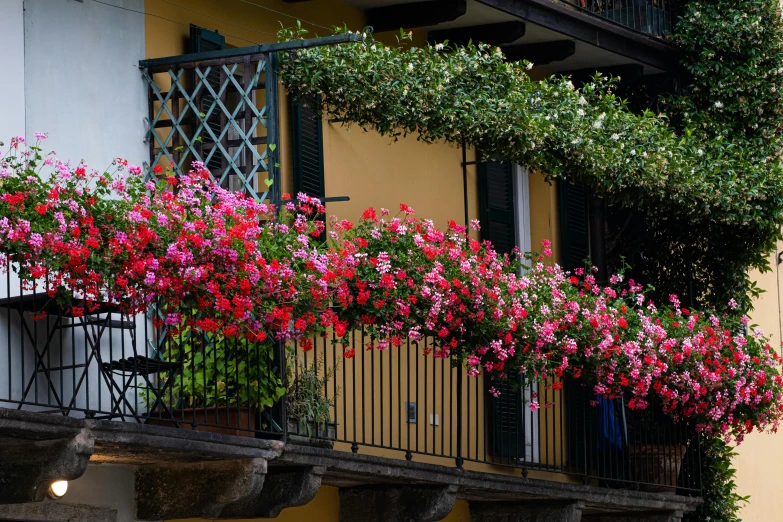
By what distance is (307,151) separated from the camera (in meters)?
11.0

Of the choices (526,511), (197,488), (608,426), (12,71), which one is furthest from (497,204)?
(12,71)

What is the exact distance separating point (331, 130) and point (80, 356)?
316 cm

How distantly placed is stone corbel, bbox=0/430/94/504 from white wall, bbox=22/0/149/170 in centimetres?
175

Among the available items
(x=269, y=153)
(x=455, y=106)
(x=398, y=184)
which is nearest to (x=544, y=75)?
(x=398, y=184)

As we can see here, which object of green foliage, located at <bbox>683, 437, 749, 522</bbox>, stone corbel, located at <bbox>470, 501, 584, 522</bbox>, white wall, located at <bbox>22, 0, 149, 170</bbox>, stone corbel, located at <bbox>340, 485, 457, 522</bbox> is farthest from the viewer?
green foliage, located at <bbox>683, 437, 749, 522</bbox>

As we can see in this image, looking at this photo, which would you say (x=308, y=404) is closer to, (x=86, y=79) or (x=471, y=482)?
(x=471, y=482)

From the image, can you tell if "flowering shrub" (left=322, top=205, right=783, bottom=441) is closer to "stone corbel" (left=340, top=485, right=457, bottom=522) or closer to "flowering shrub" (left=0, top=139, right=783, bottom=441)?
"flowering shrub" (left=0, top=139, right=783, bottom=441)

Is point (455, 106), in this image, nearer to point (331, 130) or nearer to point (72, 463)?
point (331, 130)

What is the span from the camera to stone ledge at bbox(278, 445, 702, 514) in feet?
31.1

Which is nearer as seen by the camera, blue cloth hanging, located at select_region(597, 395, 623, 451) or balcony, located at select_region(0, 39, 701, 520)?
balcony, located at select_region(0, 39, 701, 520)

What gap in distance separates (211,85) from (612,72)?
4.66 metres

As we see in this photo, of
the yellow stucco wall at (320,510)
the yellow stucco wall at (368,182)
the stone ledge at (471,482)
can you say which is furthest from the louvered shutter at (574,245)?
the yellow stucco wall at (320,510)

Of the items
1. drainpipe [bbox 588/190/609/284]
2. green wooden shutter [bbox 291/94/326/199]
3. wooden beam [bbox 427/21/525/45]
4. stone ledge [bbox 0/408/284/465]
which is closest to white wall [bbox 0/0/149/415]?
stone ledge [bbox 0/408/284/465]

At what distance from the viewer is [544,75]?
13.8 metres
